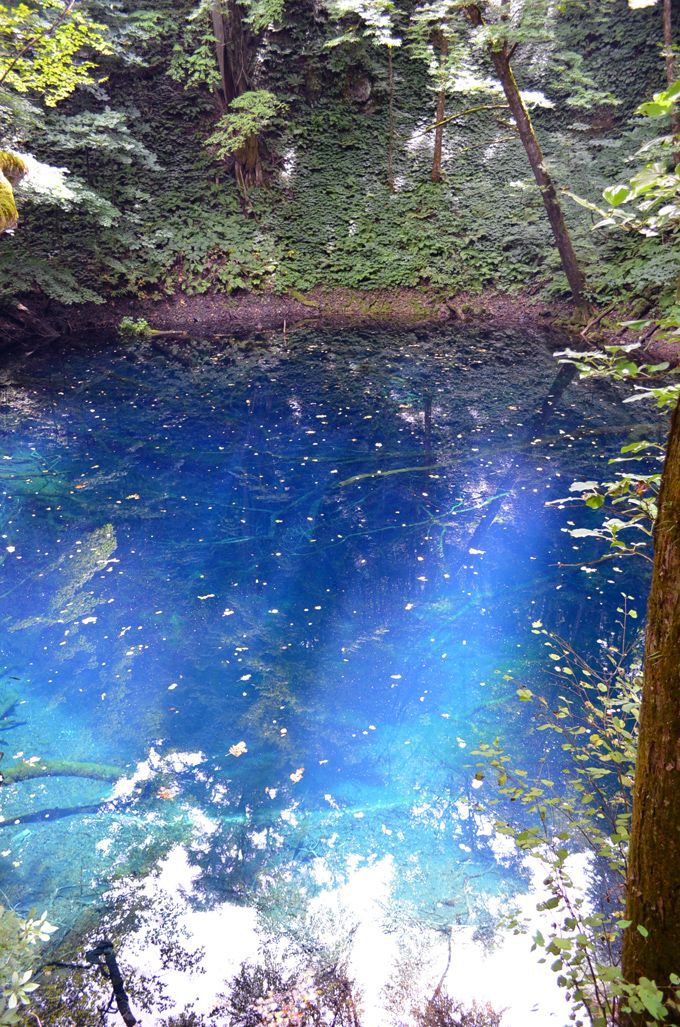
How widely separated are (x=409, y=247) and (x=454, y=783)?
35.2ft

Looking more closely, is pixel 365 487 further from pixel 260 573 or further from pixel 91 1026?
pixel 91 1026

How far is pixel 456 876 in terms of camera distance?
2619mm

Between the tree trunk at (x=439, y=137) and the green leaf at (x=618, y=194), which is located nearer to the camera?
the green leaf at (x=618, y=194)

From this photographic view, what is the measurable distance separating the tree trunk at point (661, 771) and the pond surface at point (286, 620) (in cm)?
138

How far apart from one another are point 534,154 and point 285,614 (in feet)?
25.4

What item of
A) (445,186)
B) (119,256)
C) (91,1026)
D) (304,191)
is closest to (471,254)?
(445,186)

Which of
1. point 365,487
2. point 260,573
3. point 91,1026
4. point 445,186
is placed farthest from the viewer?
point 445,186

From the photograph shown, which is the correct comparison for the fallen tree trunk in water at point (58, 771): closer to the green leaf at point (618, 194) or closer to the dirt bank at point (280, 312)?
the green leaf at point (618, 194)

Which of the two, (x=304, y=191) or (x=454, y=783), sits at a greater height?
(x=304, y=191)

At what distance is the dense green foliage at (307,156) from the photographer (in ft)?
33.3

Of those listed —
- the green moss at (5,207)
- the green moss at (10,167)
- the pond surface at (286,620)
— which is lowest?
→ the pond surface at (286,620)

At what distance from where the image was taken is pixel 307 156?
1303 cm

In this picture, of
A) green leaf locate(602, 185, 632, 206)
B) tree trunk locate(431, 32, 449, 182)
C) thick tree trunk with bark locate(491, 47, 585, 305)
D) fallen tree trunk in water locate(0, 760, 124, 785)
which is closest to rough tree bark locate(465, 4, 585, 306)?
thick tree trunk with bark locate(491, 47, 585, 305)

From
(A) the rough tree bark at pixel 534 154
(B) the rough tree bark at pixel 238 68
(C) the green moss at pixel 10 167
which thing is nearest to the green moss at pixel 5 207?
(C) the green moss at pixel 10 167
